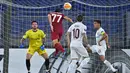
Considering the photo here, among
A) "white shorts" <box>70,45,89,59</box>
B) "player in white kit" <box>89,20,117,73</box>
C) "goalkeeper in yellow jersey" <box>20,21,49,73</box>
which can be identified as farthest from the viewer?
"player in white kit" <box>89,20,117,73</box>

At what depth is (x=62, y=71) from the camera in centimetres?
1564

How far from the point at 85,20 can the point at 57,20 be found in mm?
1523

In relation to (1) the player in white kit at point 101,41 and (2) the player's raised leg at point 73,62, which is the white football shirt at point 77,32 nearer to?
(2) the player's raised leg at point 73,62

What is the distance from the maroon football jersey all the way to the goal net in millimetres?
1112

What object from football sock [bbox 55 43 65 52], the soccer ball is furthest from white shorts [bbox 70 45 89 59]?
the soccer ball

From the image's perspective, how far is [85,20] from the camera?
1585 centimetres

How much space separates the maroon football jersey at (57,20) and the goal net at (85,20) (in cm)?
111

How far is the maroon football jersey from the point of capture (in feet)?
47.6

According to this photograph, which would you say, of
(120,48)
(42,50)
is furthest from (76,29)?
(120,48)

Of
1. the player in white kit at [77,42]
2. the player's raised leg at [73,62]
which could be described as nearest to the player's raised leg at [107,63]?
the player in white kit at [77,42]

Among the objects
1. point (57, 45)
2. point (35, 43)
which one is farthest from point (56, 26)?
point (35, 43)

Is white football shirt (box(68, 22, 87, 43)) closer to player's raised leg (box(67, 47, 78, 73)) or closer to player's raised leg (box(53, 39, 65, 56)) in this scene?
player's raised leg (box(67, 47, 78, 73))

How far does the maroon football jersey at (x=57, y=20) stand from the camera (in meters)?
14.5

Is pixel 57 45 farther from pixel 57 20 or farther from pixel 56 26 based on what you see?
pixel 57 20
